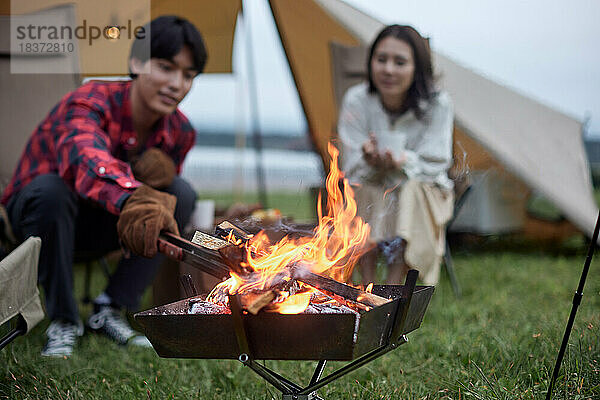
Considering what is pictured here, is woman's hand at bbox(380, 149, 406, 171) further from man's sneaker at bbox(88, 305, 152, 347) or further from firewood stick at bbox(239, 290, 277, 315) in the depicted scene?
firewood stick at bbox(239, 290, 277, 315)

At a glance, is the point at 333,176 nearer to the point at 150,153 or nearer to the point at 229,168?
the point at 150,153

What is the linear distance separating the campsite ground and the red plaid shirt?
46 cm

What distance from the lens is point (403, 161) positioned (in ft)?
7.27

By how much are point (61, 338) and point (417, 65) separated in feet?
5.18

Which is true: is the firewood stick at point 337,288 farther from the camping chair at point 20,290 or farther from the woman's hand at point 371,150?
the woman's hand at point 371,150

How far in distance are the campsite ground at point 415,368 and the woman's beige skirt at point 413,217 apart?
0.74 ft

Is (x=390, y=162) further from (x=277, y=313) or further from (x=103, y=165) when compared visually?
(x=277, y=313)

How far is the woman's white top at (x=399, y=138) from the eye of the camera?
7.47 ft

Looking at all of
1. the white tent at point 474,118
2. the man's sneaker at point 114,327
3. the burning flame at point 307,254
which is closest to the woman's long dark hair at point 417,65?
the white tent at point 474,118

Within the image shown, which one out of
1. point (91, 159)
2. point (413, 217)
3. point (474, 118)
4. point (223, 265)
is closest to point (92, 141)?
point (91, 159)

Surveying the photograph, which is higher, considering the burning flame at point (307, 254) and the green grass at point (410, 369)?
the burning flame at point (307, 254)

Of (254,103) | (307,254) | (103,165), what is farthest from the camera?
(254,103)

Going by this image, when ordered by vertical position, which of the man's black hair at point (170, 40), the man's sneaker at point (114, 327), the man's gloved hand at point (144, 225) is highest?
the man's black hair at point (170, 40)

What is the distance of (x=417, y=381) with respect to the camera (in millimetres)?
1476
